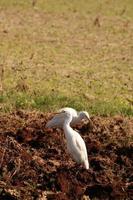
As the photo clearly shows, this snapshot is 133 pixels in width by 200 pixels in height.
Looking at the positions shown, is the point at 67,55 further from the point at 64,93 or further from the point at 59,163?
the point at 59,163

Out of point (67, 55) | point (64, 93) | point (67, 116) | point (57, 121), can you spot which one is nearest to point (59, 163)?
point (57, 121)

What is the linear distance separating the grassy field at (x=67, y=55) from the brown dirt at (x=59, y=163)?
142 centimetres

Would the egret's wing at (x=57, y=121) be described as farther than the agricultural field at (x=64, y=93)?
Yes

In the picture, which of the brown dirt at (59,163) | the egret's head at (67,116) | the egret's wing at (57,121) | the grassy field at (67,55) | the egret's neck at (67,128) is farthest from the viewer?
the grassy field at (67,55)

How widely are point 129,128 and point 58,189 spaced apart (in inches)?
81.0

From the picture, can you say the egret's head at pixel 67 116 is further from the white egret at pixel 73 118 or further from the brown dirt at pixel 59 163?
the brown dirt at pixel 59 163

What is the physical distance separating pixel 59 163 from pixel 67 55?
310 inches

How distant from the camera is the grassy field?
1253cm

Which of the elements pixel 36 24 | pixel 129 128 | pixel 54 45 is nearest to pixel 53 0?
pixel 36 24

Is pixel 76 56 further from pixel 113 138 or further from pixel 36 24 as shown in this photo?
pixel 113 138

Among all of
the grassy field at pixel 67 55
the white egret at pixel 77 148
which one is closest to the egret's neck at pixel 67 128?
the white egret at pixel 77 148

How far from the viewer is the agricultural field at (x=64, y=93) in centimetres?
877

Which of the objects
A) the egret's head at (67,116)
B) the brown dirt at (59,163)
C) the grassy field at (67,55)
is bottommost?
the brown dirt at (59,163)

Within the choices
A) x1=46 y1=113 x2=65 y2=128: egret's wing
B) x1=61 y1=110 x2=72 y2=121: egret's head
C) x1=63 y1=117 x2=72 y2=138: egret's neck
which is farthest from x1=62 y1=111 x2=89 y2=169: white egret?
x1=46 y1=113 x2=65 y2=128: egret's wing
